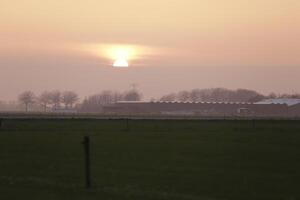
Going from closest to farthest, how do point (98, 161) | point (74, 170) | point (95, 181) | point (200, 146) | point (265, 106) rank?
point (95, 181) → point (74, 170) → point (98, 161) → point (200, 146) → point (265, 106)

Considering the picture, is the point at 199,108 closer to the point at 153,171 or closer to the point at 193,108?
the point at 193,108

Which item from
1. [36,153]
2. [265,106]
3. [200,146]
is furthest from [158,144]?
[265,106]

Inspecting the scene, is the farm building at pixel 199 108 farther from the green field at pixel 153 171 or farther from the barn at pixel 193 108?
the green field at pixel 153 171

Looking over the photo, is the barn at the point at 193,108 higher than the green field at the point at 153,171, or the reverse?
the barn at the point at 193,108

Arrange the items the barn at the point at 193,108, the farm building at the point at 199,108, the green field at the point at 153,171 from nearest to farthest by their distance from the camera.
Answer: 1. the green field at the point at 153,171
2. the farm building at the point at 199,108
3. the barn at the point at 193,108

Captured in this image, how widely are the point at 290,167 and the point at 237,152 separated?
190 inches

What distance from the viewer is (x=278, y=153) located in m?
21.8

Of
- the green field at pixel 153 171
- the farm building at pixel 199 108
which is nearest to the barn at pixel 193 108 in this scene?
the farm building at pixel 199 108

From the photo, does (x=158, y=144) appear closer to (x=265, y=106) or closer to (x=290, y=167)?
(x=290, y=167)

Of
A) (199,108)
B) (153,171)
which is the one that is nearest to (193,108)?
(199,108)

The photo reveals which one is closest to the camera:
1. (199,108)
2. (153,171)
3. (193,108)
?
(153,171)

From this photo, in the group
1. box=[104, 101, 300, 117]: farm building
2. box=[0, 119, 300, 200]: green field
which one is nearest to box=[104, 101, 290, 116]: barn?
box=[104, 101, 300, 117]: farm building

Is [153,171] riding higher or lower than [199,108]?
lower

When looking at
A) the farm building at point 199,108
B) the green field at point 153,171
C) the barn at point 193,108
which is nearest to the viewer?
the green field at point 153,171
